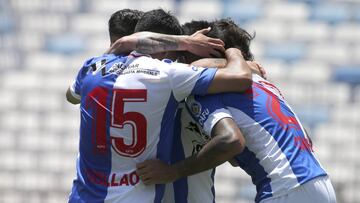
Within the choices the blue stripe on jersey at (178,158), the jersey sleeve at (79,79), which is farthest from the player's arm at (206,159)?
the jersey sleeve at (79,79)

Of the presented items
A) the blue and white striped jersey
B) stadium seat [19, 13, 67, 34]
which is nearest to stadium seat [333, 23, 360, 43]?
stadium seat [19, 13, 67, 34]

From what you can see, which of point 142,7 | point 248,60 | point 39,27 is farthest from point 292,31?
point 248,60

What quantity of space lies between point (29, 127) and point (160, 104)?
6.48 metres

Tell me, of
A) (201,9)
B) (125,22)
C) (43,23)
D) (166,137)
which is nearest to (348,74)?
(201,9)

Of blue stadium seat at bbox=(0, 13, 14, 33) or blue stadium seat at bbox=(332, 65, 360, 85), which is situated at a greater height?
blue stadium seat at bbox=(0, 13, 14, 33)

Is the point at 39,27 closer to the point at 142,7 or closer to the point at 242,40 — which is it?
the point at 142,7

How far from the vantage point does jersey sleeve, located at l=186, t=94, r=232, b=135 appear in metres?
4.17

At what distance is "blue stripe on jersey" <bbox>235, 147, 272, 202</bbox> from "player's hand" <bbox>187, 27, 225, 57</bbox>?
0.57m

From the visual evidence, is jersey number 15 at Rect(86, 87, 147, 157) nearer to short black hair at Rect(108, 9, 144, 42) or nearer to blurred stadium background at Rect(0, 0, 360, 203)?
short black hair at Rect(108, 9, 144, 42)

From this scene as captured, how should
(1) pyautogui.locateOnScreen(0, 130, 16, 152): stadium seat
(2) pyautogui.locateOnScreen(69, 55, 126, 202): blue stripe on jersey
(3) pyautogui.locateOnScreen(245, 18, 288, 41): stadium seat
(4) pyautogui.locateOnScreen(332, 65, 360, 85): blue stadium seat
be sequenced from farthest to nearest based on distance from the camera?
(3) pyautogui.locateOnScreen(245, 18, 288, 41): stadium seat < (4) pyautogui.locateOnScreen(332, 65, 360, 85): blue stadium seat < (1) pyautogui.locateOnScreen(0, 130, 16, 152): stadium seat < (2) pyautogui.locateOnScreen(69, 55, 126, 202): blue stripe on jersey

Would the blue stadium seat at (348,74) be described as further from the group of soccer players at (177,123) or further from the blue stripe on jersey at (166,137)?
the blue stripe on jersey at (166,137)

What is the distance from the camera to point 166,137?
4387mm

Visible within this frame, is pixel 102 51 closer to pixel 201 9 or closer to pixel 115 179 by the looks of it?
pixel 201 9

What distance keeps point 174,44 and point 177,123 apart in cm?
42
